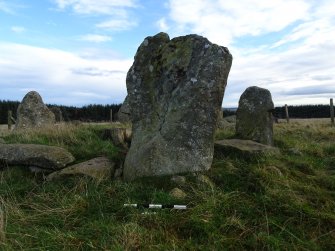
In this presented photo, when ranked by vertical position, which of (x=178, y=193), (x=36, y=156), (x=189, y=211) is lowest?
(x=189, y=211)

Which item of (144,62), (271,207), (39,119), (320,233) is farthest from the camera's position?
(39,119)

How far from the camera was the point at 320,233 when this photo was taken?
508 centimetres

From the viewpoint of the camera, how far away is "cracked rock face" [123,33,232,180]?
6953mm

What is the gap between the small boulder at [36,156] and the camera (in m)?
7.51

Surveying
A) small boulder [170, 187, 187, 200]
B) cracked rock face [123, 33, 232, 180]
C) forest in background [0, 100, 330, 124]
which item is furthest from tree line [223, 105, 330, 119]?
small boulder [170, 187, 187, 200]

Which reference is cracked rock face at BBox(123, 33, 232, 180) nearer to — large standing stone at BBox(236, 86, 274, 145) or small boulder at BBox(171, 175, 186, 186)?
small boulder at BBox(171, 175, 186, 186)

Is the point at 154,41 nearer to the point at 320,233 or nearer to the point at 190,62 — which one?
the point at 190,62

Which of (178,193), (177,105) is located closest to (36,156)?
(177,105)

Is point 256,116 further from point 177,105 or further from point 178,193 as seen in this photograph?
point 178,193

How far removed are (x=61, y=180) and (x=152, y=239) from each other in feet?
9.06

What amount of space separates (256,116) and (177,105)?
3.91 meters

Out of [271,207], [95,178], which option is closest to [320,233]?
[271,207]

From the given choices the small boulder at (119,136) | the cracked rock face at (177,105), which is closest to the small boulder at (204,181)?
the cracked rock face at (177,105)

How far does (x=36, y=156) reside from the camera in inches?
298
